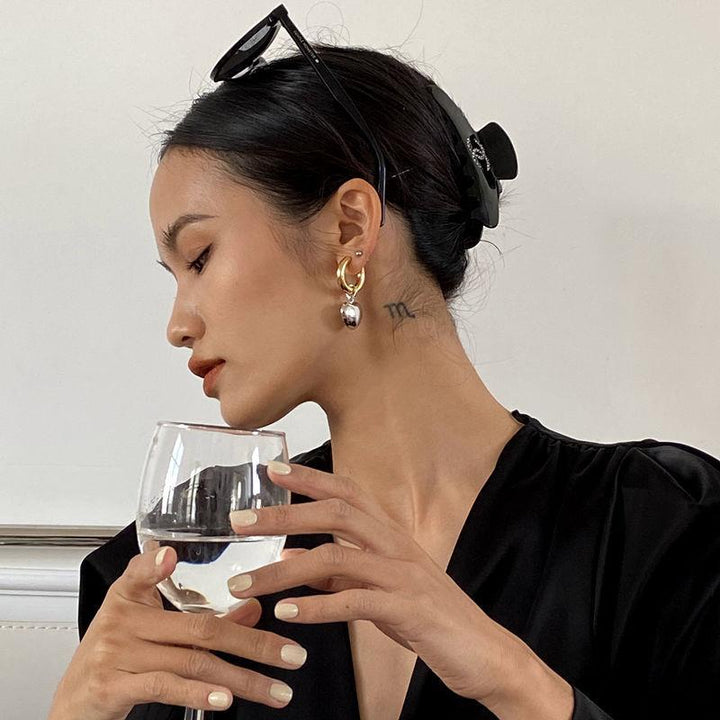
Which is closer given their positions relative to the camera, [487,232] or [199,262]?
[199,262]

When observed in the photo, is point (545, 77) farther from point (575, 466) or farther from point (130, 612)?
point (130, 612)

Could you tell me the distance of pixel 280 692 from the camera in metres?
0.64

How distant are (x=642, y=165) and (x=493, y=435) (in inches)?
17.4

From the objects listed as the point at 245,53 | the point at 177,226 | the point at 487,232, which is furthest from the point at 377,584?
the point at 487,232

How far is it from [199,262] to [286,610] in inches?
16.1

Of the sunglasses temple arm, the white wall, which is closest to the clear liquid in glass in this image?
the sunglasses temple arm

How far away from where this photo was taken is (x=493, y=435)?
38.9 inches

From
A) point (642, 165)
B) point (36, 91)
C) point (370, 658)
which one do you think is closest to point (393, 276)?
point (370, 658)

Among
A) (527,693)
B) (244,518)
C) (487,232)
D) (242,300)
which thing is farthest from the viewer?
(487,232)

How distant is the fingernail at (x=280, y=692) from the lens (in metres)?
0.64

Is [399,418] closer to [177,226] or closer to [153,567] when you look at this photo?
[177,226]

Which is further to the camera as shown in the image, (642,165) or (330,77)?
(642,165)

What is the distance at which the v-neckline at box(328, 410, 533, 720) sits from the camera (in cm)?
85

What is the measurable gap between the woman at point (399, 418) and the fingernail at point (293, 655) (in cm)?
11
